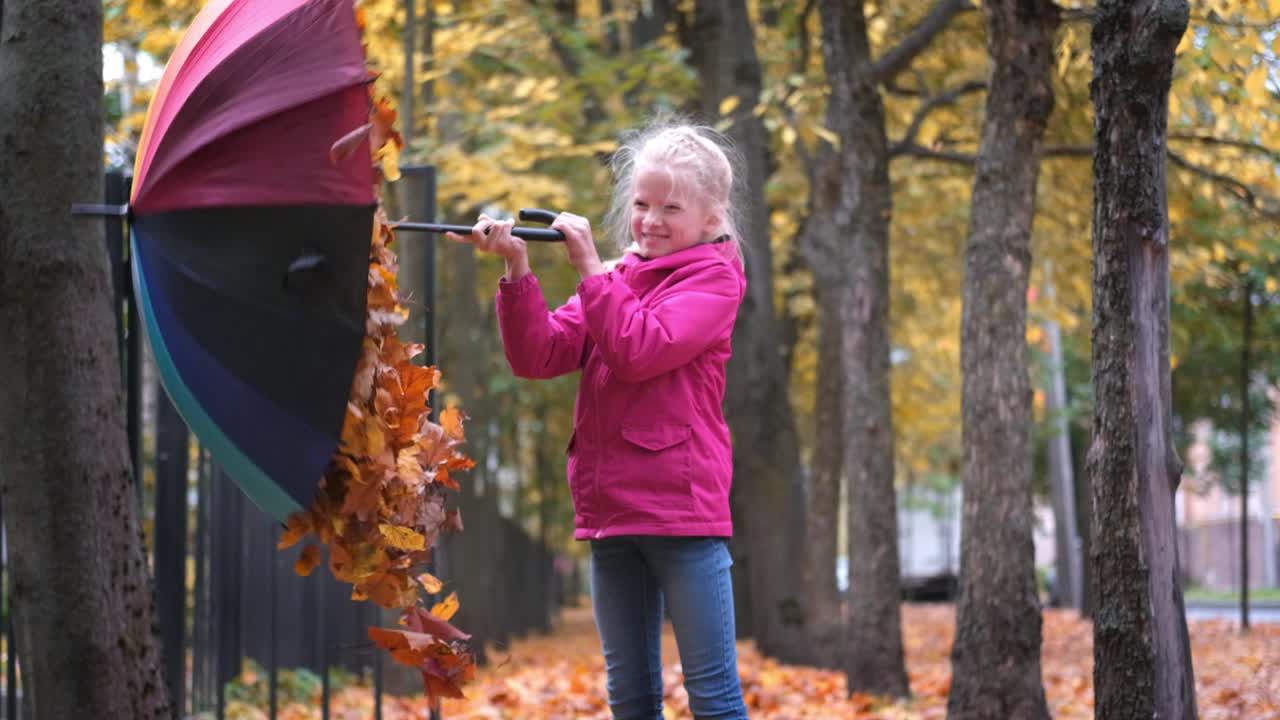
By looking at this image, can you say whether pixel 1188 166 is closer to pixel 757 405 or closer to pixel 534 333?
pixel 757 405

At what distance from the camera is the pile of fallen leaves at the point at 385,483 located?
114 inches

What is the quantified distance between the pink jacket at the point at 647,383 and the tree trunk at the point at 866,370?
5.46 metres

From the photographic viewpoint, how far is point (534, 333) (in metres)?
3.42

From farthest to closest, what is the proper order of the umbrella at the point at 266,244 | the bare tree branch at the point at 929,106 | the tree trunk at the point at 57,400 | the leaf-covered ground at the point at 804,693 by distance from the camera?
the bare tree branch at the point at 929,106 → the leaf-covered ground at the point at 804,693 → the tree trunk at the point at 57,400 → the umbrella at the point at 266,244

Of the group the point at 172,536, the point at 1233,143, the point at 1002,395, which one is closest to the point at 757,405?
the point at 1233,143

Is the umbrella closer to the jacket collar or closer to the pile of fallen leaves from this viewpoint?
the pile of fallen leaves

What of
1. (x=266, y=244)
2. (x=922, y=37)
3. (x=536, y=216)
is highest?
(x=922, y=37)

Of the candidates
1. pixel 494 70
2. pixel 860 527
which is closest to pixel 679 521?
pixel 860 527

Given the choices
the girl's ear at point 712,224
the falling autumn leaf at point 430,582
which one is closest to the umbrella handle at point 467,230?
the girl's ear at point 712,224

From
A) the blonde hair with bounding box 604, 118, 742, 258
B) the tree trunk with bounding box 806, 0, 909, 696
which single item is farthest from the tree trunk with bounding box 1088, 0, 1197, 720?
the tree trunk with bounding box 806, 0, 909, 696

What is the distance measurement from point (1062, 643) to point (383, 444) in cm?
1418

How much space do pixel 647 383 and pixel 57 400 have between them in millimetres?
1501

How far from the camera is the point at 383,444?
114 inches

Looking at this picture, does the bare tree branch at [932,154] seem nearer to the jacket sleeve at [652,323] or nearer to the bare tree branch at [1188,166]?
the bare tree branch at [1188,166]
